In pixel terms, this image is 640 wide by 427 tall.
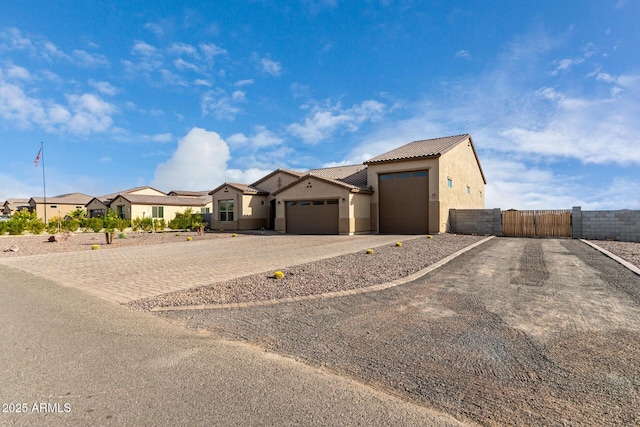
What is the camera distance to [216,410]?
2.59m

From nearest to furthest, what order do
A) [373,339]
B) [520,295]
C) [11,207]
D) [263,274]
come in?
[373,339], [520,295], [263,274], [11,207]

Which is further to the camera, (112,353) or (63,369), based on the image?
(112,353)

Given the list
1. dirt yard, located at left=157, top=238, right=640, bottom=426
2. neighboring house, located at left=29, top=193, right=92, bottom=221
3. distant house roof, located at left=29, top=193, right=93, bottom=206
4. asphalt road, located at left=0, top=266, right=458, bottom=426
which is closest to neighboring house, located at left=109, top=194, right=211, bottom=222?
neighboring house, located at left=29, top=193, right=92, bottom=221

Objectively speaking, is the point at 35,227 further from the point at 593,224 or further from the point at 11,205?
the point at 11,205

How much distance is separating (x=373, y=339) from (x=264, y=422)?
1888 mm

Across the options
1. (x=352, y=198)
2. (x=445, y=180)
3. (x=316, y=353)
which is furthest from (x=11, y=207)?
(x=316, y=353)

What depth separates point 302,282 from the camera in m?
7.07

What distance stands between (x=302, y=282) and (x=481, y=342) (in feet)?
12.9

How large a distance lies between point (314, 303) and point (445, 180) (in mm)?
18931

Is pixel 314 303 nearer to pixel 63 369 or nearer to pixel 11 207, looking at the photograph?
pixel 63 369

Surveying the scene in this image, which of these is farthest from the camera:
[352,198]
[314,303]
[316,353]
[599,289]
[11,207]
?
[11,207]

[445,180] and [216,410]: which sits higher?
[445,180]

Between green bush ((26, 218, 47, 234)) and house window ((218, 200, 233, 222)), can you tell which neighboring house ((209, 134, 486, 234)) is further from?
green bush ((26, 218, 47, 234))

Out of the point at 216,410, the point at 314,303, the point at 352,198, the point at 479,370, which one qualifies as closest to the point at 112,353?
the point at 216,410
